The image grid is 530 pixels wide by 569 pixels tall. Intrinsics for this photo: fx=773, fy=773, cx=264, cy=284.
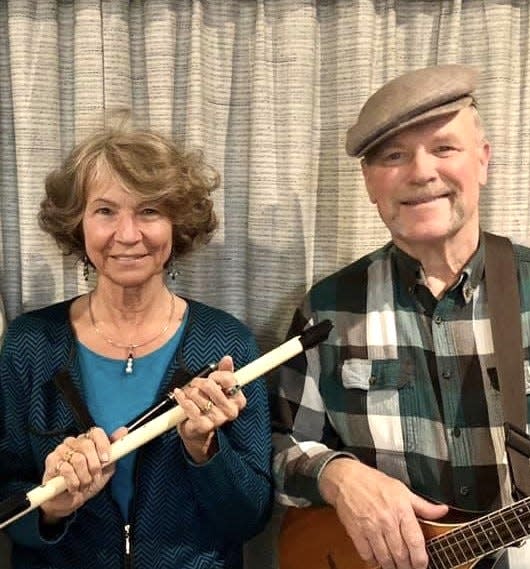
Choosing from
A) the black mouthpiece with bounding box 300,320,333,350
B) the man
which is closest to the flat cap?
the man

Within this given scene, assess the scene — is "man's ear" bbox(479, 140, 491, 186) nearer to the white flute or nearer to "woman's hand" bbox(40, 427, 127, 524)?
the white flute

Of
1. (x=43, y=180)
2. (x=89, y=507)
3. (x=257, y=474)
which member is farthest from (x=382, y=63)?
(x=89, y=507)

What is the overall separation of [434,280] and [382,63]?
483 millimetres

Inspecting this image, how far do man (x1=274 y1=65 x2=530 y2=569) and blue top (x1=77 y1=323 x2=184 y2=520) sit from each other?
0.24 m

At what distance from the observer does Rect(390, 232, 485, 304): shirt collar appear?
4.16 feet

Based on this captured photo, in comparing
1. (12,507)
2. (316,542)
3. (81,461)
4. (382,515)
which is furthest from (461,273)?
(12,507)

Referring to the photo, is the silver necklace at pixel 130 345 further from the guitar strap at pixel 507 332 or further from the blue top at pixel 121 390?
the guitar strap at pixel 507 332

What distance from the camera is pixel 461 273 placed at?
4.17 feet

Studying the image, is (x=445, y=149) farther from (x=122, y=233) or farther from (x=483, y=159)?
(x=122, y=233)

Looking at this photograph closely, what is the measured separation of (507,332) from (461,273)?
120mm

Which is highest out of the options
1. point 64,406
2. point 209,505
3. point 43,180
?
point 43,180

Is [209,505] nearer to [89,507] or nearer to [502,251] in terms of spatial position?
[89,507]

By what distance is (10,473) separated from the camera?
1.35m

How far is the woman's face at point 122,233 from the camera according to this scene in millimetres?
1273
